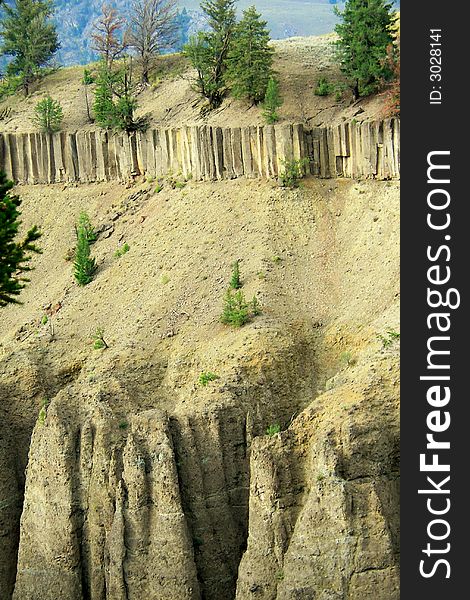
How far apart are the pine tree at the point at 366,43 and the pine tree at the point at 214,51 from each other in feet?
21.7

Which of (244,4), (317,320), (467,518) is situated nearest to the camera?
(467,518)

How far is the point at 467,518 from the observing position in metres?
42.7

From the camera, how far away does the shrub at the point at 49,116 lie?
77500 mm

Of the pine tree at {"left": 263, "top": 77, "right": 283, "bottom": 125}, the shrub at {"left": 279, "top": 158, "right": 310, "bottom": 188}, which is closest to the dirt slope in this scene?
the pine tree at {"left": 263, "top": 77, "right": 283, "bottom": 125}

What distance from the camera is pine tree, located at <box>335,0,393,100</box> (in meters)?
69.0

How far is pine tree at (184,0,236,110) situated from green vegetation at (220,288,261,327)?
1958 centimetres

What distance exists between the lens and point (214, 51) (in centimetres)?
7525

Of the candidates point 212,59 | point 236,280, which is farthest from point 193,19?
point 236,280

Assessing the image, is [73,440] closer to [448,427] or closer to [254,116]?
[448,427]

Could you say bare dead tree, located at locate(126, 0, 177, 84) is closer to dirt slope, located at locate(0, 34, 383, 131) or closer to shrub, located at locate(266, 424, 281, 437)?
dirt slope, located at locate(0, 34, 383, 131)

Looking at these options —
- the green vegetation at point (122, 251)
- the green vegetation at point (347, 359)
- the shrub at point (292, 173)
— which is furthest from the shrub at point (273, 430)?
the green vegetation at point (122, 251)

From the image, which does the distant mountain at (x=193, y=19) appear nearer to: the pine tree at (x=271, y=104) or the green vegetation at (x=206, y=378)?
the pine tree at (x=271, y=104)

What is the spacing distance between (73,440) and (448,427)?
52.1 feet

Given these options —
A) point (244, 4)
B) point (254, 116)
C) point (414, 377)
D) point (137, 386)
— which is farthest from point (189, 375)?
point (244, 4)
